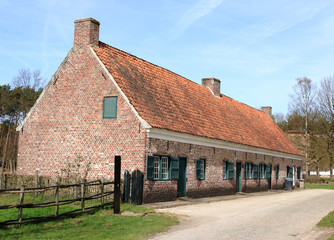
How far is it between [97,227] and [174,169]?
284 inches

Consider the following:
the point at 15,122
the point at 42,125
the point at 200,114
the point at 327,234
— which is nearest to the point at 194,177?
the point at 200,114

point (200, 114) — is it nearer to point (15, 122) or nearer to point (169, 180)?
point (169, 180)

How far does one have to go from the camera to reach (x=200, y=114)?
22.7 m

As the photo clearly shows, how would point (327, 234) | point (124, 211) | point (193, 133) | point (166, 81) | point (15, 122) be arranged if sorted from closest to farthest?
point (327, 234) → point (124, 211) → point (193, 133) → point (166, 81) → point (15, 122)

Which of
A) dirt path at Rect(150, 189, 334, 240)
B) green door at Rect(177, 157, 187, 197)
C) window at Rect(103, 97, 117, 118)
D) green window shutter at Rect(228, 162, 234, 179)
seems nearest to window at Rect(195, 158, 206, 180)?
green door at Rect(177, 157, 187, 197)

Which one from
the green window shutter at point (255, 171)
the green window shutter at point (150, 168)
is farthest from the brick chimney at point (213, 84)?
the green window shutter at point (150, 168)

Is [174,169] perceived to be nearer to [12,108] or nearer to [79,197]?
[79,197]

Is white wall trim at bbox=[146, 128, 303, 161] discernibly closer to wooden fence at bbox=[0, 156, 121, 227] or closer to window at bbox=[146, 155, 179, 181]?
window at bbox=[146, 155, 179, 181]

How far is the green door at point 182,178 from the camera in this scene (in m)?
18.7

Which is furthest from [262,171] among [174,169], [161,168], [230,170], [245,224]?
[245,224]

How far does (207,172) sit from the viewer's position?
2100 cm

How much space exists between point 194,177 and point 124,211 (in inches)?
260

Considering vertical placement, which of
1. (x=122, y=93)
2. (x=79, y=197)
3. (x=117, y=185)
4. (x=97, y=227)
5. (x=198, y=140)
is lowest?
(x=97, y=227)

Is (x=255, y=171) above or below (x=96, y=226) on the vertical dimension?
above
